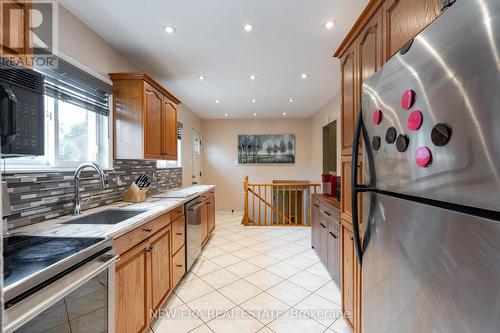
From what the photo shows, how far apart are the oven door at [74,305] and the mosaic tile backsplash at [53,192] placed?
69cm

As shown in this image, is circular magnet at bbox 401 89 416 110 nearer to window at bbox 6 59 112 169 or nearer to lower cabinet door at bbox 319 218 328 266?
window at bbox 6 59 112 169

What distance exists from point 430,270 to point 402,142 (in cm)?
41

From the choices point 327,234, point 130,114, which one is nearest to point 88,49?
point 130,114

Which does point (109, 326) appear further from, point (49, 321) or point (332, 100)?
point (332, 100)

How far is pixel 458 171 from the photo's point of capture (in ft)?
1.85

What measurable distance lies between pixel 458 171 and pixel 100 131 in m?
2.68

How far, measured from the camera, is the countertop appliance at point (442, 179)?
49cm

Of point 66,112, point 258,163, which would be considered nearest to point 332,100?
point 258,163

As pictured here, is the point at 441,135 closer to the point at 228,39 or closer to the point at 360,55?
the point at 360,55

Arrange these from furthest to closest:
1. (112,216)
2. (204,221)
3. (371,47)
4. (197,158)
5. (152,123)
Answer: (197,158) → (204,221) → (152,123) → (112,216) → (371,47)

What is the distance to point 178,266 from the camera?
2363 millimetres

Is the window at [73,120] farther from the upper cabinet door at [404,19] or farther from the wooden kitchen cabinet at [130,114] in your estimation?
the upper cabinet door at [404,19]

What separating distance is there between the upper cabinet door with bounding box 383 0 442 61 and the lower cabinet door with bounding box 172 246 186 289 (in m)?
2.40

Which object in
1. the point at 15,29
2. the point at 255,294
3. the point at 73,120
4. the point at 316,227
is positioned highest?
the point at 15,29
